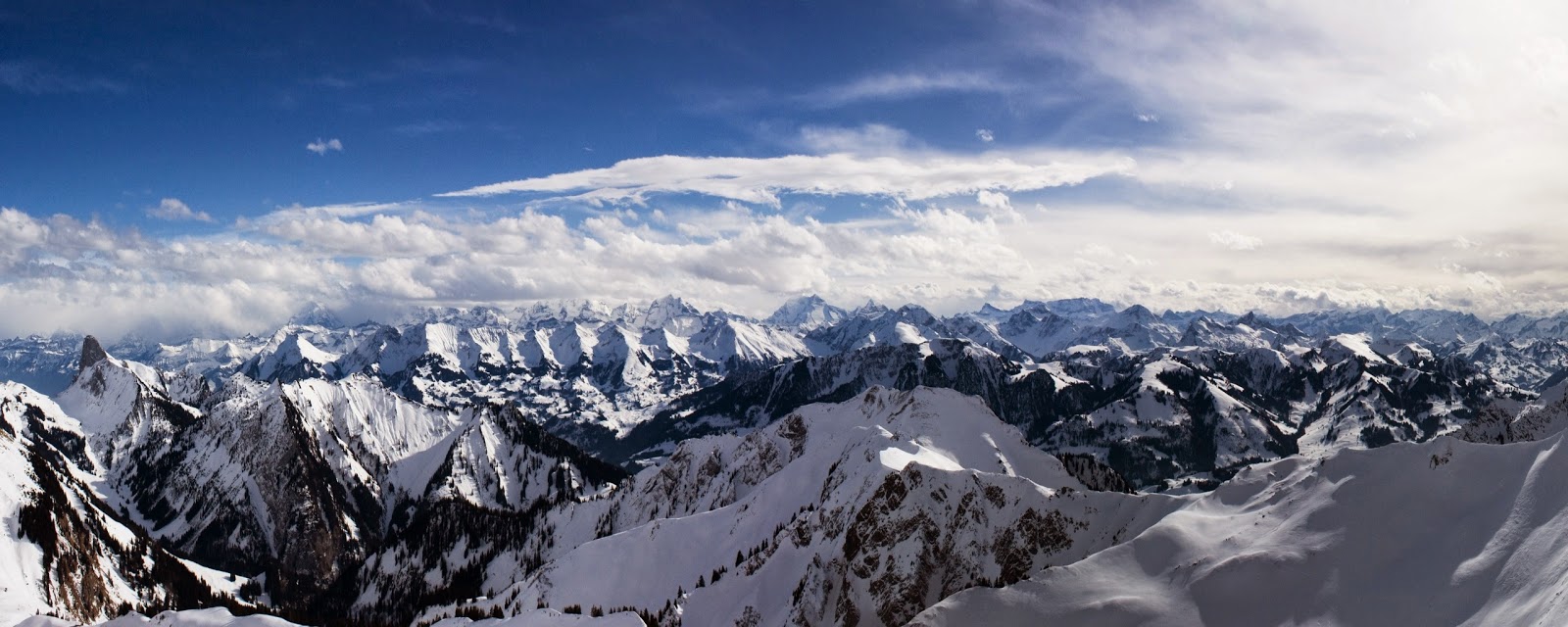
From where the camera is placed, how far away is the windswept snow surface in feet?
215

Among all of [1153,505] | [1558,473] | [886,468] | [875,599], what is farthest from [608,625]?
[1558,473]

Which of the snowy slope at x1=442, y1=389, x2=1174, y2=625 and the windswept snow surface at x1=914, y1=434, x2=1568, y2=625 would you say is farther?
the snowy slope at x1=442, y1=389, x2=1174, y2=625

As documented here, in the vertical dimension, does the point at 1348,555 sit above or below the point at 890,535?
above

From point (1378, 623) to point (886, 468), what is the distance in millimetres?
68658

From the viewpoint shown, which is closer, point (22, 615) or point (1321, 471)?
point (1321, 471)

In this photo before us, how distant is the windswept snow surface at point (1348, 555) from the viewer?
6556 cm

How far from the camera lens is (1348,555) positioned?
77688mm

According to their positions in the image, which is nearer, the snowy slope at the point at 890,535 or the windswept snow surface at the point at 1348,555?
the windswept snow surface at the point at 1348,555

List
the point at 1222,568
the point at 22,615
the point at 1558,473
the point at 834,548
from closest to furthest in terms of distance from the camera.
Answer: the point at 1558,473 < the point at 1222,568 < the point at 834,548 < the point at 22,615

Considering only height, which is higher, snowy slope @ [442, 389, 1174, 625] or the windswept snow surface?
the windswept snow surface

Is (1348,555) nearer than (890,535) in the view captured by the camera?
Yes

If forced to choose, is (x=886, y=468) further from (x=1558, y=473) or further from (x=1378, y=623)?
(x=1558, y=473)

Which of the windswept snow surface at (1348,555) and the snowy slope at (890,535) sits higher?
the windswept snow surface at (1348,555)

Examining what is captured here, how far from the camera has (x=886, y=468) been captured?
420 feet
